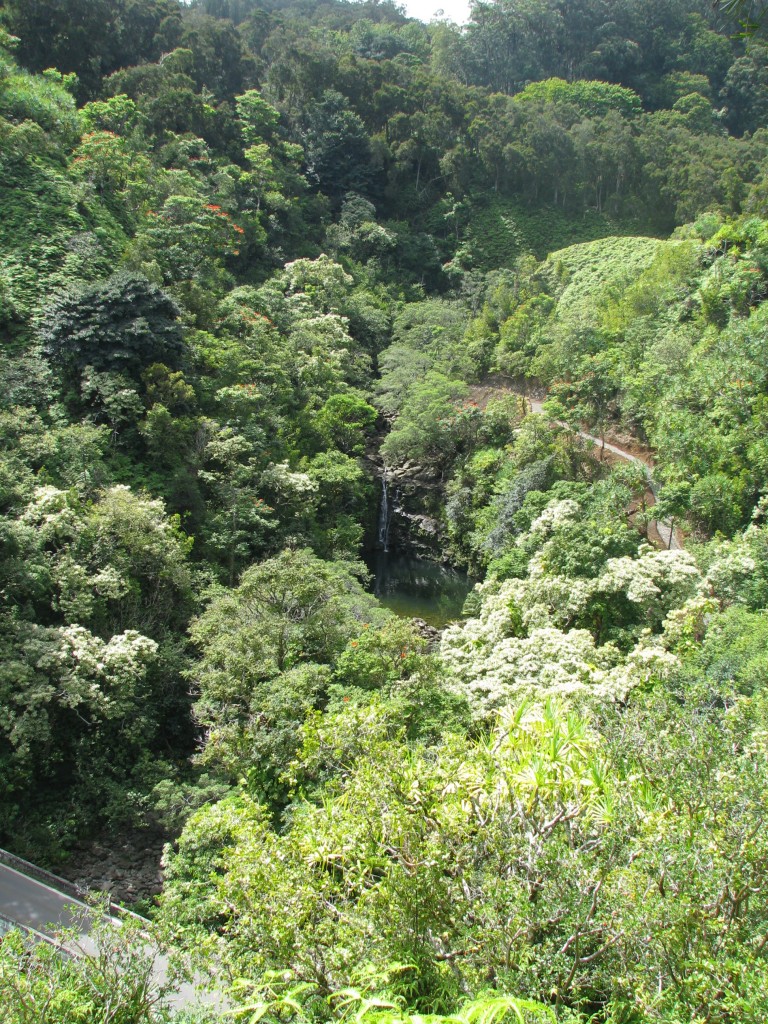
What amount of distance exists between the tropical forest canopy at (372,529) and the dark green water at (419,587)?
94cm

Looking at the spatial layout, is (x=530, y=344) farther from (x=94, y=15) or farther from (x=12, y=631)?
(x=94, y=15)

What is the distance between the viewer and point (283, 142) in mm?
39375

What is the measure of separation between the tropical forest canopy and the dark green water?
3.10ft

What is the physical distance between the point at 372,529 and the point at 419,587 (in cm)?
363

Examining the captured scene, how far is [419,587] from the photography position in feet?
80.7

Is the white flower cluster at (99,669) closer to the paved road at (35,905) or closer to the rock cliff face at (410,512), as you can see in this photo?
the paved road at (35,905)

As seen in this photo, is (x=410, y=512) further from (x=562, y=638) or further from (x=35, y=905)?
(x=35, y=905)

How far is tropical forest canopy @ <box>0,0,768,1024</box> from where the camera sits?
211 inches

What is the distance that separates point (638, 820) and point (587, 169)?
46449 mm

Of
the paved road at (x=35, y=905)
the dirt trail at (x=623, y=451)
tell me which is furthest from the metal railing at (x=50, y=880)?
the dirt trail at (x=623, y=451)

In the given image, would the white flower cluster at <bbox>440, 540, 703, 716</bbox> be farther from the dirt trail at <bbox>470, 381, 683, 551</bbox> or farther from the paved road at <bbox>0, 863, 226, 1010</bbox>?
the paved road at <bbox>0, 863, 226, 1010</bbox>

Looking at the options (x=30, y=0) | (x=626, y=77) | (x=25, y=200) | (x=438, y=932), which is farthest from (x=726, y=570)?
(x=626, y=77)

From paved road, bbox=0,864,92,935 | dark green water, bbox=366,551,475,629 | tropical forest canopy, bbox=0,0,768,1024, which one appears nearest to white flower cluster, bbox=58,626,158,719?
tropical forest canopy, bbox=0,0,768,1024

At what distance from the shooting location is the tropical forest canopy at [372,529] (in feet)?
17.6
